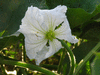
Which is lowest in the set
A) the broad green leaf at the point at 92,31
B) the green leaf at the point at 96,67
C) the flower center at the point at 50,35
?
the green leaf at the point at 96,67

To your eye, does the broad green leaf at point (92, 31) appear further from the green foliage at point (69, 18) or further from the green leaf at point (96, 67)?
the green leaf at point (96, 67)

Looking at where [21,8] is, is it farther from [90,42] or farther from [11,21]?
[90,42]

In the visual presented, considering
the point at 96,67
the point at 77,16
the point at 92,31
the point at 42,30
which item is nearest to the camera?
the point at 96,67

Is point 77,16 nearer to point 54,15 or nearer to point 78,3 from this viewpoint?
point 78,3

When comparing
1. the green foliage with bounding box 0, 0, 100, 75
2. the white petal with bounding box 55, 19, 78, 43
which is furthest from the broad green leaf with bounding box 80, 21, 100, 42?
the white petal with bounding box 55, 19, 78, 43

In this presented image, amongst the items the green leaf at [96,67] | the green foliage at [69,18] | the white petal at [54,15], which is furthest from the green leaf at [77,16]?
the green leaf at [96,67]

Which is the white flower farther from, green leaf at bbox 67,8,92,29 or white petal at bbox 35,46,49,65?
green leaf at bbox 67,8,92,29

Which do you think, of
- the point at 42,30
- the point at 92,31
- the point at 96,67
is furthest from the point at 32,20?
the point at 92,31
